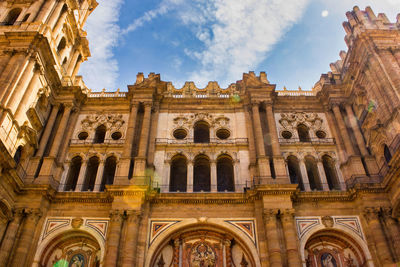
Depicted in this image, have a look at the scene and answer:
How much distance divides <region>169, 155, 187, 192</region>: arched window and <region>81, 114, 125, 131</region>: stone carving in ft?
18.1

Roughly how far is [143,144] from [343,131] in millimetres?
14184

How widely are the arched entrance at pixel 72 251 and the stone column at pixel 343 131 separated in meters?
17.3

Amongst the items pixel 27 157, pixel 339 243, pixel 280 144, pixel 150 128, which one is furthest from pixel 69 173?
pixel 339 243

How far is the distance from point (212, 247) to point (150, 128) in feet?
32.7

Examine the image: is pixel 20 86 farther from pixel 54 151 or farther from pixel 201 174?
pixel 201 174

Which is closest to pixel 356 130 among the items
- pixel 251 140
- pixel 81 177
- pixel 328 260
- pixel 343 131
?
pixel 343 131

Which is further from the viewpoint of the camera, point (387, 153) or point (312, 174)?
point (312, 174)

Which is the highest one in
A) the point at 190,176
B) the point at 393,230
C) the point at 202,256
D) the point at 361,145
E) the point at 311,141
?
the point at 311,141

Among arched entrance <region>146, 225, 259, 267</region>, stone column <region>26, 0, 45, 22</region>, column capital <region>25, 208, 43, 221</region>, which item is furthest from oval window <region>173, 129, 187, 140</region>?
stone column <region>26, 0, 45, 22</region>

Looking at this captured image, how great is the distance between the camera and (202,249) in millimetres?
20844

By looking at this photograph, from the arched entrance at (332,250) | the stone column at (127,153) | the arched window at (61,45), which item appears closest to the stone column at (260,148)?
the arched entrance at (332,250)

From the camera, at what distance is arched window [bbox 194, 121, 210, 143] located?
2795 cm

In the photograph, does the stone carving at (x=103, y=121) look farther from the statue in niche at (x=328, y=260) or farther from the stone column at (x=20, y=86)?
the statue in niche at (x=328, y=260)

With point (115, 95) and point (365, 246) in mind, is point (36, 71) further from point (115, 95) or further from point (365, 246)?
point (365, 246)
